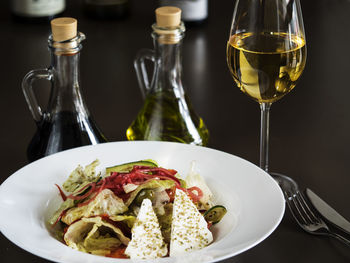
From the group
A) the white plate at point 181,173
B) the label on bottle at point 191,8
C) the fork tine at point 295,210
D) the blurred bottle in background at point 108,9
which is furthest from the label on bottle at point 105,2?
the fork tine at point 295,210

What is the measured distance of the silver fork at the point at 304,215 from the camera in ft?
3.42

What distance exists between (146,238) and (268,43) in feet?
1.36

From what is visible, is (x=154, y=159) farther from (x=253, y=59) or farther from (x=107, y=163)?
(x=253, y=59)

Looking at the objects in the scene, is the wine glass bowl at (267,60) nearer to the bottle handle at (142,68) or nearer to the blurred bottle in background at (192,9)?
the bottle handle at (142,68)

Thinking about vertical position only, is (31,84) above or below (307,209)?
above

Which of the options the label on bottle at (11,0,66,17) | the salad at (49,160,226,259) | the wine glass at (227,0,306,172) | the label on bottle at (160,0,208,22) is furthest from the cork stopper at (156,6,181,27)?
the label on bottle at (11,0,66,17)

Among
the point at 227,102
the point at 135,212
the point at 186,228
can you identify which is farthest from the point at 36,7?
the point at 186,228

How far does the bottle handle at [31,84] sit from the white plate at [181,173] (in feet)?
0.46

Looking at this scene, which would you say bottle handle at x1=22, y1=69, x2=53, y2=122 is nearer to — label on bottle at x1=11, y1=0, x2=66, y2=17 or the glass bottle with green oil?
the glass bottle with green oil

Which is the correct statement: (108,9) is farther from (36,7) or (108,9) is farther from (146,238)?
(146,238)

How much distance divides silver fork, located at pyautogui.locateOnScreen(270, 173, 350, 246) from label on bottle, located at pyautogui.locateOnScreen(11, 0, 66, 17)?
4.19 ft

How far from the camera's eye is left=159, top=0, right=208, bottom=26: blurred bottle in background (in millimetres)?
2105

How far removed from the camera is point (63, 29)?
1158 mm

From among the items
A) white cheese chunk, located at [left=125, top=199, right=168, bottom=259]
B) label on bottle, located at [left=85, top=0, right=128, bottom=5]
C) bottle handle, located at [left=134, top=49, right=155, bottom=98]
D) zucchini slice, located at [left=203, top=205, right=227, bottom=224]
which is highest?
bottle handle, located at [left=134, top=49, right=155, bottom=98]
